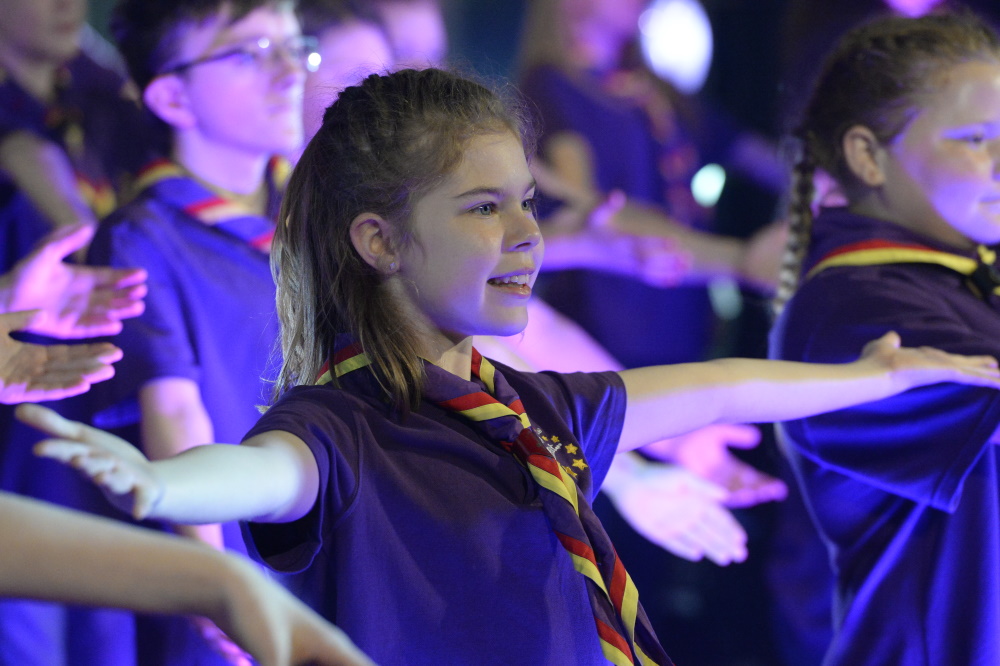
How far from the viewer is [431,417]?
3.30ft

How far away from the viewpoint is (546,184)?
2.20 meters

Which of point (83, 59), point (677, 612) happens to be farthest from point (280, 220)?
point (677, 612)

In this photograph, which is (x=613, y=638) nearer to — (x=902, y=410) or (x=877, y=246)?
(x=902, y=410)

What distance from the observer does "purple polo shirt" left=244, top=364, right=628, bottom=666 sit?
89 cm

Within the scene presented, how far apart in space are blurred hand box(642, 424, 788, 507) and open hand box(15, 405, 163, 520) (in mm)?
1752

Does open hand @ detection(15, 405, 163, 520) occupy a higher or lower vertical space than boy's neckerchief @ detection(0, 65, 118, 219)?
lower

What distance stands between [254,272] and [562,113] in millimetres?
968

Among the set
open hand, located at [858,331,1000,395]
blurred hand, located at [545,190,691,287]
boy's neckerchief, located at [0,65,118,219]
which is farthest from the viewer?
blurred hand, located at [545,190,691,287]

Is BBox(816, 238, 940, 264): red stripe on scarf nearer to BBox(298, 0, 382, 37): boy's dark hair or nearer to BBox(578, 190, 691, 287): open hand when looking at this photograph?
BBox(578, 190, 691, 287): open hand

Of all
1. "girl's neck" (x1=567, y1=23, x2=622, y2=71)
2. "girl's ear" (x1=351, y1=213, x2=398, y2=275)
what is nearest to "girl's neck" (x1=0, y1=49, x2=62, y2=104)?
"girl's ear" (x1=351, y1=213, x2=398, y2=275)

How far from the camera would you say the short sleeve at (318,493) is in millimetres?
860

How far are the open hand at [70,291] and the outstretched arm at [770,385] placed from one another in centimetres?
85

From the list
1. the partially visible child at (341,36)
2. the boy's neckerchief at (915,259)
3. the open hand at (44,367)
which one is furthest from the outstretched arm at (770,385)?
the partially visible child at (341,36)

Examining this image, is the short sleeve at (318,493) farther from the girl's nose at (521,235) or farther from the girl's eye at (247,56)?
the girl's eye at (247,56)
